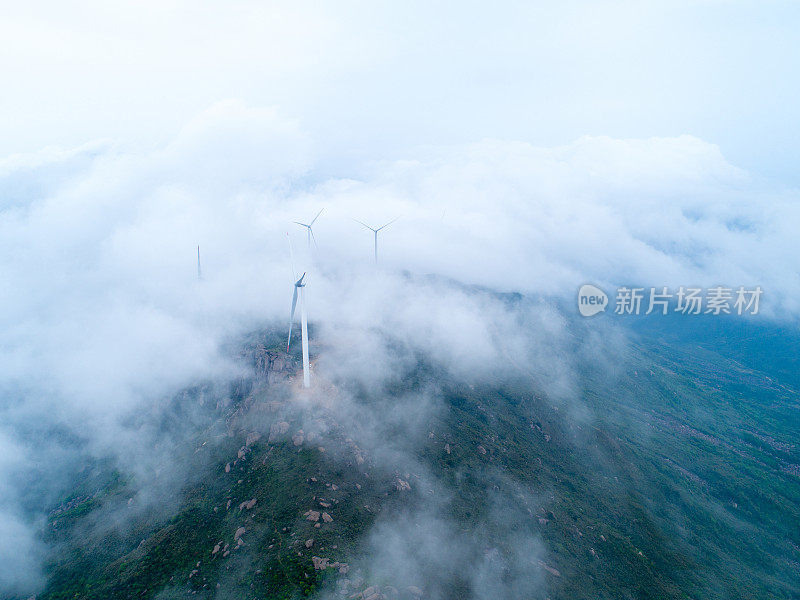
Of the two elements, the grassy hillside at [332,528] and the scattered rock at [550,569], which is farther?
the scattered rock at [550,569]

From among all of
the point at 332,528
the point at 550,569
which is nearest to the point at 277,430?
the point at 332,528

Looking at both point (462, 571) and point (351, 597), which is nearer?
point (351, 597)

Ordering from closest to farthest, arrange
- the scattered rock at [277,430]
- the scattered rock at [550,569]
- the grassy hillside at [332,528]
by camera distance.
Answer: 1. the grassy hillside at [332,528]
2. the scattered rock at [550,569]
3. the scattered rock at [277,430]

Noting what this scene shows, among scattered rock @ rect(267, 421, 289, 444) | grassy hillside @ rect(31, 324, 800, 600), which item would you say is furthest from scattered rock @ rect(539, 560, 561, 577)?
scattered rock @ rect(267, 421, 289, 444)

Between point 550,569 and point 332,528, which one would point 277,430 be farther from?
point 550,569

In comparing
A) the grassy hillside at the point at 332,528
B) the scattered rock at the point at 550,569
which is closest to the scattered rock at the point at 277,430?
the grassy hillside at the point at 332,528

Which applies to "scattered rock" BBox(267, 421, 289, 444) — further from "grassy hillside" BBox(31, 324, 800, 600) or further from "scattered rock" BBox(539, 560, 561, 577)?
"scattered rock" BBox(539, 560, 561, 577)

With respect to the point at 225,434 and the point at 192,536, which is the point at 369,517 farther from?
the point at 225,434

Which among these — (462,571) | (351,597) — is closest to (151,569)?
(351,597)

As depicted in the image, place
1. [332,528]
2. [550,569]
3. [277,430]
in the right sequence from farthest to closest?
[277,430] → [550,569] → [332,528]

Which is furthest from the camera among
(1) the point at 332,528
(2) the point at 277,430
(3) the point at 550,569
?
(2) the point at 277,430

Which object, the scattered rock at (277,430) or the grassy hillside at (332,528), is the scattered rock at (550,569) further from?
the scattered rock at (277,430)
